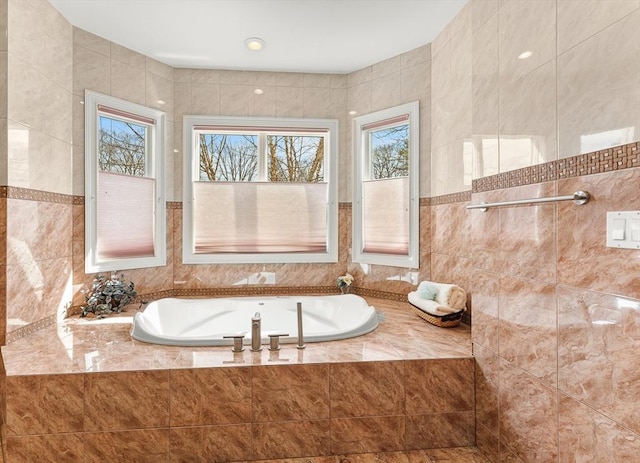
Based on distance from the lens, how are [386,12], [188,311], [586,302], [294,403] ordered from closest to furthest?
[586,302] < [294,403] < [386,12] < [188,311]

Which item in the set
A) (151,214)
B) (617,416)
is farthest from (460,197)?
(151,214)

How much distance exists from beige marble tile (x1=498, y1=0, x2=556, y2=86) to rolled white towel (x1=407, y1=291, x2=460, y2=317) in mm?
1291

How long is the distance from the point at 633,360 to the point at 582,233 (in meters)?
0.44

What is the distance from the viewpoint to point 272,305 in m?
3.11

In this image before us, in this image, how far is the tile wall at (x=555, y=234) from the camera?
3.90 ft

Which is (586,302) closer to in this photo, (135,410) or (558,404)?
(558,404)

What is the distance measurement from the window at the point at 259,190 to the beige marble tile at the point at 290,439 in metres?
1.77

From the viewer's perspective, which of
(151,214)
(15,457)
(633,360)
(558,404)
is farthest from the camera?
(151,214)

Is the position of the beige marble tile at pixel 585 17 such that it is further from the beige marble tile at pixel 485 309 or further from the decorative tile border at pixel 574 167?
the beige marble tile at pixel 485 309

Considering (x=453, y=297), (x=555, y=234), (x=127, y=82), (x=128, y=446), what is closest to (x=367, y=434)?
(x=453, y=297)

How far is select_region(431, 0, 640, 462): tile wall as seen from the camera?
1.19 m

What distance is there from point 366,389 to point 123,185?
8.33 feet

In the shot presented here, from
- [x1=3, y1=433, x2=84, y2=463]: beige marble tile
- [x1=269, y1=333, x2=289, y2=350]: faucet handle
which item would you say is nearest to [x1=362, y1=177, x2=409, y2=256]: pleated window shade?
[x1=269, y1=333, x2=289, y2=350]: faucet handle

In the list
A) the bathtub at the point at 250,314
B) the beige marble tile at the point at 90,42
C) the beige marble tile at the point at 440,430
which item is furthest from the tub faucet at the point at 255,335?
the beige marble tile at the point at 90,42
